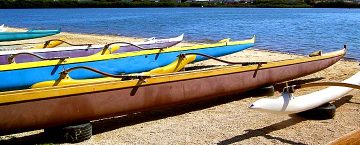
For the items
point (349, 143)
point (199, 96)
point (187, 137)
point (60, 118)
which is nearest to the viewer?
point (349, 143)

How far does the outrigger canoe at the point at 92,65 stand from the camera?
655 centimetres

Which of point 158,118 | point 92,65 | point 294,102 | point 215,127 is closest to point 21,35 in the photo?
point 92,65

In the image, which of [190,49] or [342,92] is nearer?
[342,92]

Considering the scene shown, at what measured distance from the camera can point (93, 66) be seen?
7480mm

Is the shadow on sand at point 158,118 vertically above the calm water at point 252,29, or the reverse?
the shadow on sand at point 158,118

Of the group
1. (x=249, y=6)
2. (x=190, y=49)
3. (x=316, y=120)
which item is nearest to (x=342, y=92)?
(x=316, y=120)

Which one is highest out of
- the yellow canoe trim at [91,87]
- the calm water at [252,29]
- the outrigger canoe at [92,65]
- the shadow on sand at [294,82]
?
the yellow canoe trim at [91,87]

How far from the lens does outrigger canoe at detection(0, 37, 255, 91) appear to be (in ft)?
21.5

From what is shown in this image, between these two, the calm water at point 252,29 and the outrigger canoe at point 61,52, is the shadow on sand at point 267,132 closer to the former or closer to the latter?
the outrigger canoe at point 61,52

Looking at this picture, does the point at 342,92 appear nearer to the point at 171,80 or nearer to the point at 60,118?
the point at 171,80

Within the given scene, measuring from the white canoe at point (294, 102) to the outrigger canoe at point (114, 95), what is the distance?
1.18 m

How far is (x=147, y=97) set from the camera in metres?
5.28

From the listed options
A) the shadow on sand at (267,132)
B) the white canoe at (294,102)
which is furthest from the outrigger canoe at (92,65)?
the white canoe at (294,102)

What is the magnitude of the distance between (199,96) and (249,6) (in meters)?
107
